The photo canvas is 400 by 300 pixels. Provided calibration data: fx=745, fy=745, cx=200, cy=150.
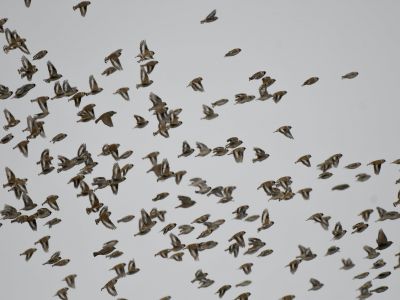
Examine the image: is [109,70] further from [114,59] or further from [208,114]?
[208,114]

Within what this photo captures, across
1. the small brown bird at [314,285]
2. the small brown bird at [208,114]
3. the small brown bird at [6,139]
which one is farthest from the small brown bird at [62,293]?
the small brown bird at [314,285]

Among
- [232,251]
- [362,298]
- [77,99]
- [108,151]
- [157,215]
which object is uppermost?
[77,99]

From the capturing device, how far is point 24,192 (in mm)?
22312

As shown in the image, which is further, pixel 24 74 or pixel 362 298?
pixel 362 298

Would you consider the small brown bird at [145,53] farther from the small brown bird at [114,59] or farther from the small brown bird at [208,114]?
the small brown bird at [208,114]

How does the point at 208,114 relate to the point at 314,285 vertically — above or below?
above

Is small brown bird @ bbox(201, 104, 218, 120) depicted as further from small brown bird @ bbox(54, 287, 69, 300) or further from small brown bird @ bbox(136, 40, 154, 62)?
small brown bird @ bbox(54, 287, 69, 300)

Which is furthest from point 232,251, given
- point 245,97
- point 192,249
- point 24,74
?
point 24,74

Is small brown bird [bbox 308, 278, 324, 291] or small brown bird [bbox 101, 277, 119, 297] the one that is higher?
small brown bird [bbox 101, 277, 119, 297]

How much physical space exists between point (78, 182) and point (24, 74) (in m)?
3.68

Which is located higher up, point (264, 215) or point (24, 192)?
point (24, 192)

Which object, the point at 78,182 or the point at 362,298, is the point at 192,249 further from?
the point at 362,298

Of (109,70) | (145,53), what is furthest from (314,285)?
(109,70)

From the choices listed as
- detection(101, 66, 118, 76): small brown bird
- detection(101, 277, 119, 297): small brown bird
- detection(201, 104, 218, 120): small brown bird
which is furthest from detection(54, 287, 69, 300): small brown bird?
detection(201, 104, 218, 120): small brown bird
